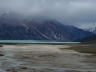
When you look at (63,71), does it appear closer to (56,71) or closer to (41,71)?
(56,71)

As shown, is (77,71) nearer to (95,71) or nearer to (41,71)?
(95,71)

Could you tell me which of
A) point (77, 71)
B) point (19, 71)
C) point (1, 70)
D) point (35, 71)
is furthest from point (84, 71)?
point (1, 70)

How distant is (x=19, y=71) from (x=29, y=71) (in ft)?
4.54

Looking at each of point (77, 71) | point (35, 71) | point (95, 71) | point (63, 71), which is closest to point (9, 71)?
point (35, 71)

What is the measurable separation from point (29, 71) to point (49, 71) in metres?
2.82

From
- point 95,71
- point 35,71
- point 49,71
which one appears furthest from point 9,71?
point 95,71

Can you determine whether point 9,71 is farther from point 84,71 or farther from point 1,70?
point 84,71

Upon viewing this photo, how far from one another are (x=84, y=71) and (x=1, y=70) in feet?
39.2

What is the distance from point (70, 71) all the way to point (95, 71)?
356cm

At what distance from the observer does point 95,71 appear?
31953 mm

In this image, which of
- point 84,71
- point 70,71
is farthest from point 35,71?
point 84,71

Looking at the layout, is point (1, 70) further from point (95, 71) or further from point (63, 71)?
point (95, 71)

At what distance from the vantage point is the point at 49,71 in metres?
31.8

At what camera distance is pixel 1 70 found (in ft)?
107
